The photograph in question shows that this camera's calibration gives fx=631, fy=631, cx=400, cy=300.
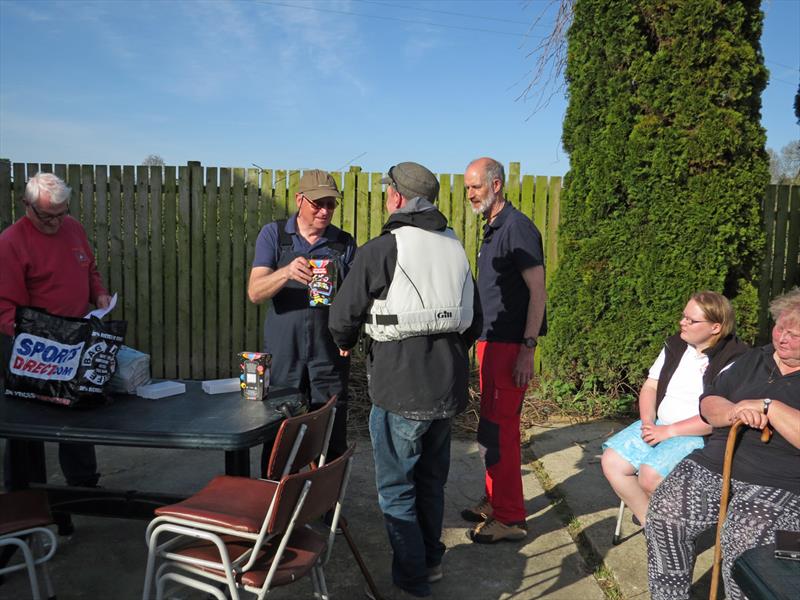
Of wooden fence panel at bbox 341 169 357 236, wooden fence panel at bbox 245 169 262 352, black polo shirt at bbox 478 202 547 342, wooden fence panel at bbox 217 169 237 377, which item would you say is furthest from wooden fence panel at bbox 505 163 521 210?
black polo shirt at bbox 478 202 547 342

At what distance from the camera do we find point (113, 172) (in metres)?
6.29

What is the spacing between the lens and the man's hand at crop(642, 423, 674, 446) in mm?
3141

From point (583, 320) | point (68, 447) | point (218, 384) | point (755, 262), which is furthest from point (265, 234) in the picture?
point (755, 262)

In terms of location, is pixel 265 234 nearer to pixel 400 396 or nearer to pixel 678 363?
pixel 400 396

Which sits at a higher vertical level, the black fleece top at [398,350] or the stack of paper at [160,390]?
the black fleece top at [398,350]

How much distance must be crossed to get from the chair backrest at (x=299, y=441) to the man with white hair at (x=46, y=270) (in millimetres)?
1439

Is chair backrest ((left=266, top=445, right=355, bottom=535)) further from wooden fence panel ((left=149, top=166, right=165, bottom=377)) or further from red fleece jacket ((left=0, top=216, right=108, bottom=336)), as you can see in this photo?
wooden fence panel ((left=149, top=166, right=165, bottom=377))

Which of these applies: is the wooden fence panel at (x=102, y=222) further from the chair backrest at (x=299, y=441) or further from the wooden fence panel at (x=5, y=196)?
the chair backrest at (x=299, y=441)

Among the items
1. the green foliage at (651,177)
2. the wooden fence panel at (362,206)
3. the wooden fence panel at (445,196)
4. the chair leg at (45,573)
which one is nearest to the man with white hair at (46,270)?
the chair leg at (45,573)

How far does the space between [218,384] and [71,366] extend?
0.69m

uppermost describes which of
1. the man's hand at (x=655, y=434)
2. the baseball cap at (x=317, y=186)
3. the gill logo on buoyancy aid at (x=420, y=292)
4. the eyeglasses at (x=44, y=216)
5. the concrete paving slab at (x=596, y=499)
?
the baseball cap at (x=317, y=186)

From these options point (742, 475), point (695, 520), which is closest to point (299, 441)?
point (695, 520)

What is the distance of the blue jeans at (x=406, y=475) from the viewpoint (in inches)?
106

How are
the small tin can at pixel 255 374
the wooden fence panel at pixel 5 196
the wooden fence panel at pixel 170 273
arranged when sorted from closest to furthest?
the small tin can at pixel 255 374
the wooden fence panel at pixel 5 196
the wooden fence panel at pixel 170 273
